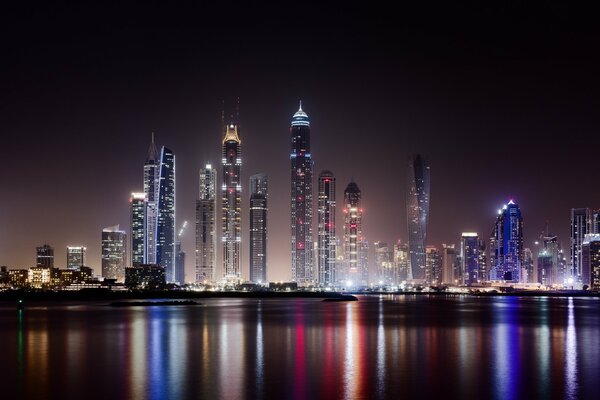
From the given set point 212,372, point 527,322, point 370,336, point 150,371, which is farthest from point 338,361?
point 527,322

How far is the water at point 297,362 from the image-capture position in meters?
31.5

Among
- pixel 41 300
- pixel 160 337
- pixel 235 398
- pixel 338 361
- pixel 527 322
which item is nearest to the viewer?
pixel 235 398

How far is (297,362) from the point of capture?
40.8 meters

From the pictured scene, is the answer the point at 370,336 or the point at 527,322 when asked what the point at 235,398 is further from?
the point at 527,322

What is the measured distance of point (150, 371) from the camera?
1471 inches

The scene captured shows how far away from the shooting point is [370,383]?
33.3 m

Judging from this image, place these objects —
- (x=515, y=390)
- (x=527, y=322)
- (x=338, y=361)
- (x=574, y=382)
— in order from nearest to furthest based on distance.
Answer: (x=515, y=390), (x=574, y=382), (x=338, y=361), (x=527, y=322)

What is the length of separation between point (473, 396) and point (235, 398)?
31.3 ft

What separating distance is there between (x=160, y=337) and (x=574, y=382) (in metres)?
32.1

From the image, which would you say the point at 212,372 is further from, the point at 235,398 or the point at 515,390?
the point at 515,390

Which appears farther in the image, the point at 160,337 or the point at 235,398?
the point at 160,337

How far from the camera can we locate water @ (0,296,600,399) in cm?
3153

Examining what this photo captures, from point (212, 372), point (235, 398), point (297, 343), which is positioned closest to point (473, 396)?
point (235, 398)

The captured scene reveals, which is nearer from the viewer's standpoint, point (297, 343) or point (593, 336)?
point (297, 343)
